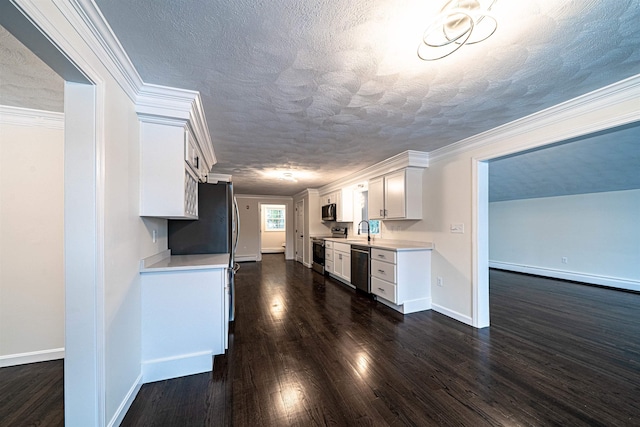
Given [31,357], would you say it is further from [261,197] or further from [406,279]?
[261,197]

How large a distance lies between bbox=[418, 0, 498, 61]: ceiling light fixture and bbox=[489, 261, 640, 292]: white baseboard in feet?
19.8

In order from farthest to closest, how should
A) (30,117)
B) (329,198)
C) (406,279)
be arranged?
(329,198)
(406,279)
(30,117)

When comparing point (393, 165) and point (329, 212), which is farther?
point (329, 212)

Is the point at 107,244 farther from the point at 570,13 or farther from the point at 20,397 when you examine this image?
the point at 570,13

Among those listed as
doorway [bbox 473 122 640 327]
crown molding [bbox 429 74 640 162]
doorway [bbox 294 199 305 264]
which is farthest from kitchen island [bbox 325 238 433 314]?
doorway [bbox 294 199 305 264]

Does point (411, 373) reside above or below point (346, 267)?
below

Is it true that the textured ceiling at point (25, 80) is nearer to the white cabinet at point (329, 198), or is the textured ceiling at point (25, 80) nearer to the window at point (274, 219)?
the white cabinet at point (329, 198)

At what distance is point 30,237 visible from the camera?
2.14 m

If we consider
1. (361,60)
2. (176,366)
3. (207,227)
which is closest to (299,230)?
(207,227)

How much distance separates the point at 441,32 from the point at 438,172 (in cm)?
255

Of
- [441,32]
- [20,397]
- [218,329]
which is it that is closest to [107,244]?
[218,329]

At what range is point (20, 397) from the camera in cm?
175

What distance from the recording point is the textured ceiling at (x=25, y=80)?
137 centimetres

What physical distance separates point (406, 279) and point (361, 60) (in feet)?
9.48
